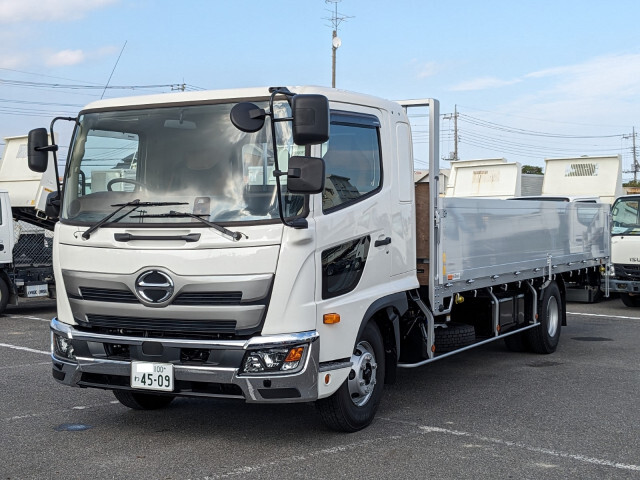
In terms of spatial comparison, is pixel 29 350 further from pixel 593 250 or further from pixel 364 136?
pixel 593 250

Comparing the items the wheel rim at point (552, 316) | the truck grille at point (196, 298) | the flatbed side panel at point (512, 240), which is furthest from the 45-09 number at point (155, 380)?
the wheel rim at point (552, 316)

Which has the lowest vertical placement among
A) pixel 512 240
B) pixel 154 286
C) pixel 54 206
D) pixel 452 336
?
pixel 452 336

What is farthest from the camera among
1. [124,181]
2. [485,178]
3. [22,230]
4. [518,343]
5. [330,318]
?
[485,178]

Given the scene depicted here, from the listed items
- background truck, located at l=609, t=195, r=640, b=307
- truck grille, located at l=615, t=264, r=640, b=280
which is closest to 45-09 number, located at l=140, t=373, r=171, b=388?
background truck, located at l=609, t=195, r=640, b=307

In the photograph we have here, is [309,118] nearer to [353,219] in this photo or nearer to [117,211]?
[353,219]

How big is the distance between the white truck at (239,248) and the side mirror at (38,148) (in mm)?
10

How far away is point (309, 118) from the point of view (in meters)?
5.00

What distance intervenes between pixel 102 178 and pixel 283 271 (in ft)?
5.09

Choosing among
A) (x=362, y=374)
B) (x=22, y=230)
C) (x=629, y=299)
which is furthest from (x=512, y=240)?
(x=22, y=230)

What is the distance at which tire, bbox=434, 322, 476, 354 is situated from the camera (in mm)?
7516

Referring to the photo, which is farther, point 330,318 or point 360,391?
point 360,391

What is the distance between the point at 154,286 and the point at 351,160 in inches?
66.9

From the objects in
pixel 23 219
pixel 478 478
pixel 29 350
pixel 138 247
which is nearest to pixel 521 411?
pixel 478 478

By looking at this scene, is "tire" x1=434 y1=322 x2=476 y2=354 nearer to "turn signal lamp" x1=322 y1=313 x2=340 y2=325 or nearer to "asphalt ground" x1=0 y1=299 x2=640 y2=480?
"asphalt ground" x1=0 y1=299 x2=640 y2=480
